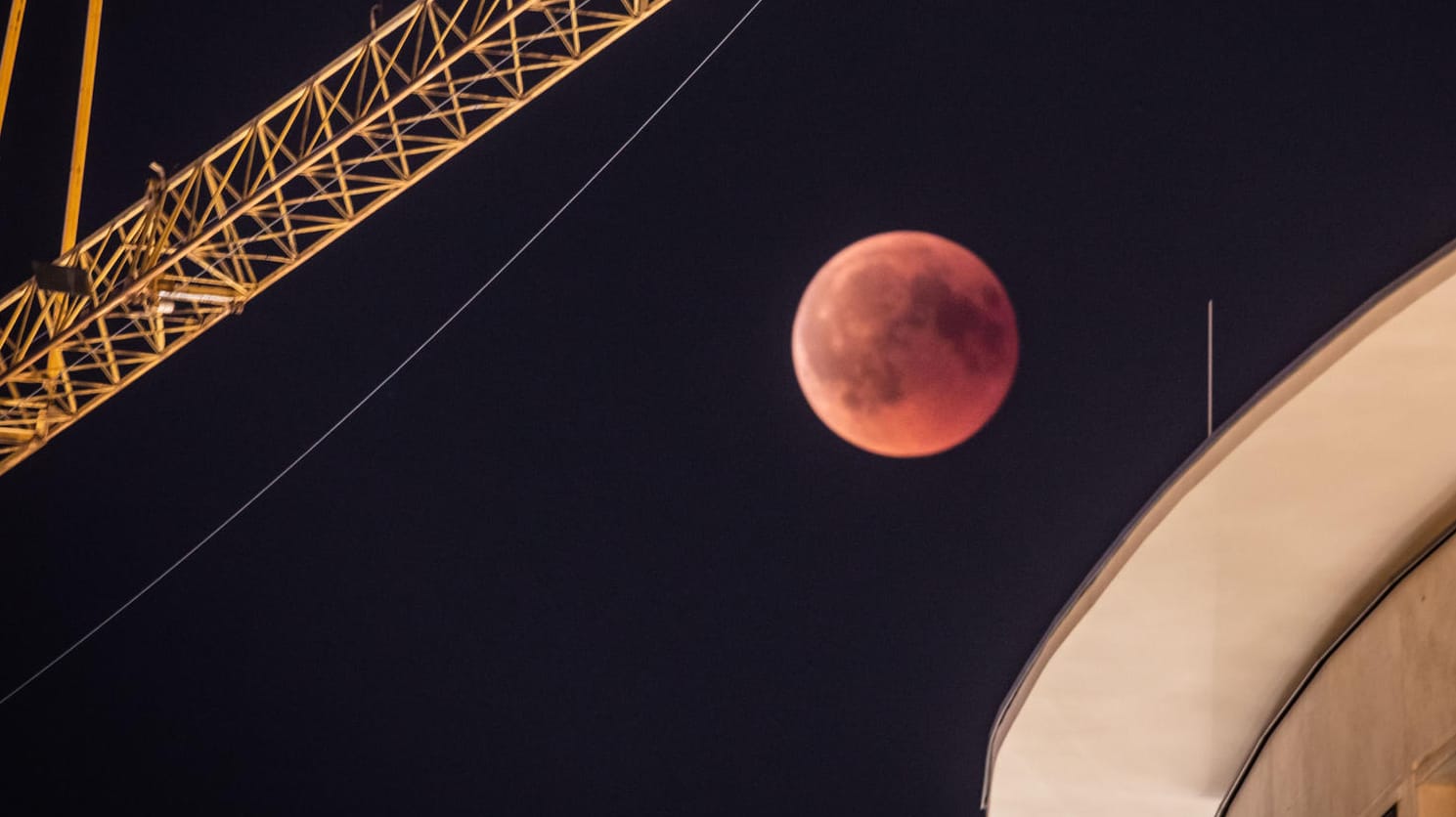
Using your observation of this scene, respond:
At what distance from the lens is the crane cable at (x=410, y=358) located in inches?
1857

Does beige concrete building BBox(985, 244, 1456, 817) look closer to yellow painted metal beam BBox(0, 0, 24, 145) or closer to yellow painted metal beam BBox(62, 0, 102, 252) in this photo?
yellow painted metal beam BBox(62, 0, 102, 252)

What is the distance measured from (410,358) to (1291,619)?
1419 inches

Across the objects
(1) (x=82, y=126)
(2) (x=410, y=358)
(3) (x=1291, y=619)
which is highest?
(2) (x=410, y=358)

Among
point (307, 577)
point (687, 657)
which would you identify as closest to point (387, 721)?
point (307, 577)

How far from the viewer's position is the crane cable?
155 feet

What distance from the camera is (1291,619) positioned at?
1709 centimetres

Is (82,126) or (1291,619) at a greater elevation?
(82,126)

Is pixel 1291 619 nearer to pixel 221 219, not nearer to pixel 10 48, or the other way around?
pixel 221 219

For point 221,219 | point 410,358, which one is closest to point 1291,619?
point 221,219

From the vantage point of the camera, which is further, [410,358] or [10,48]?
[410,358]

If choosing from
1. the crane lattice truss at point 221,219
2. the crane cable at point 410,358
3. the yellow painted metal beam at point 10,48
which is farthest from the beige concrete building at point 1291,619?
the crane cable at point 410,358

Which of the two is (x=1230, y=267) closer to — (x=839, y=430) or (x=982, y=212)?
(x=982, y=212)

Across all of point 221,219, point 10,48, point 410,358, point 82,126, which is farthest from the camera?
point 410,358

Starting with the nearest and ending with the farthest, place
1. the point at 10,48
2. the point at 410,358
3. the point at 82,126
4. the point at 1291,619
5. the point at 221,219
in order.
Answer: the point at 1291,619 → the point at 221,219 → the point at 82,126 → the point at 10,48 → the point at 410,358
